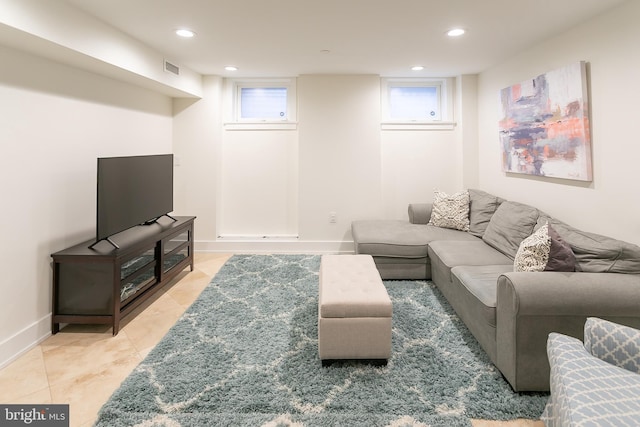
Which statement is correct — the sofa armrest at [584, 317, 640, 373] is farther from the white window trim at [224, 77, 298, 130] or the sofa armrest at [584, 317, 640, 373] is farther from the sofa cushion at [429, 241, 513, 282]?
the white window trim at [224, 77, 298, 130]

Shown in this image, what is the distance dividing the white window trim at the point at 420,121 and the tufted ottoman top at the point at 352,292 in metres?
2.82

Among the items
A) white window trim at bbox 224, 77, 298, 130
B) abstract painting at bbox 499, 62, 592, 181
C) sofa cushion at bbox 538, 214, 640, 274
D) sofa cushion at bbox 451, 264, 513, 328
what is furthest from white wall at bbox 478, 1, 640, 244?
white window trim at bbox 224, 77, 298, 130

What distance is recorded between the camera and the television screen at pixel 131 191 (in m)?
2.76

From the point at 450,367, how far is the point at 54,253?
296 centimetres

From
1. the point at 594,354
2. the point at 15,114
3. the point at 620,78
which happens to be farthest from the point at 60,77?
the point at 620,78

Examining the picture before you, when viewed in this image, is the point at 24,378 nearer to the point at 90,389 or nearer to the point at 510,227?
the point at 90,389

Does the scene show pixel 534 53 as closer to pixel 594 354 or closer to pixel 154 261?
pixel 594 354

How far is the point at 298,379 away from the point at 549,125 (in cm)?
309

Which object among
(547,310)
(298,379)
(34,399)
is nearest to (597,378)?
(547,310)

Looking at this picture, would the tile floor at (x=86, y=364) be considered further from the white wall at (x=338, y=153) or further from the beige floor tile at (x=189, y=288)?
the white wall at (x=338, y=153)

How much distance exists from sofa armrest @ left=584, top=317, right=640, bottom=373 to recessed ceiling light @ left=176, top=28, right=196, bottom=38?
3575 mm

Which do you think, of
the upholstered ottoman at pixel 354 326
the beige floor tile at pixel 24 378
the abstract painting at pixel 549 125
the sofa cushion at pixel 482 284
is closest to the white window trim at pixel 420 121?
the abstract painting at pixel 549 125

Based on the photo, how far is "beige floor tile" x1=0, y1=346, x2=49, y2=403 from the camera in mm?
2023

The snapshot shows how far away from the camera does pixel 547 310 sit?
1.91 meters
